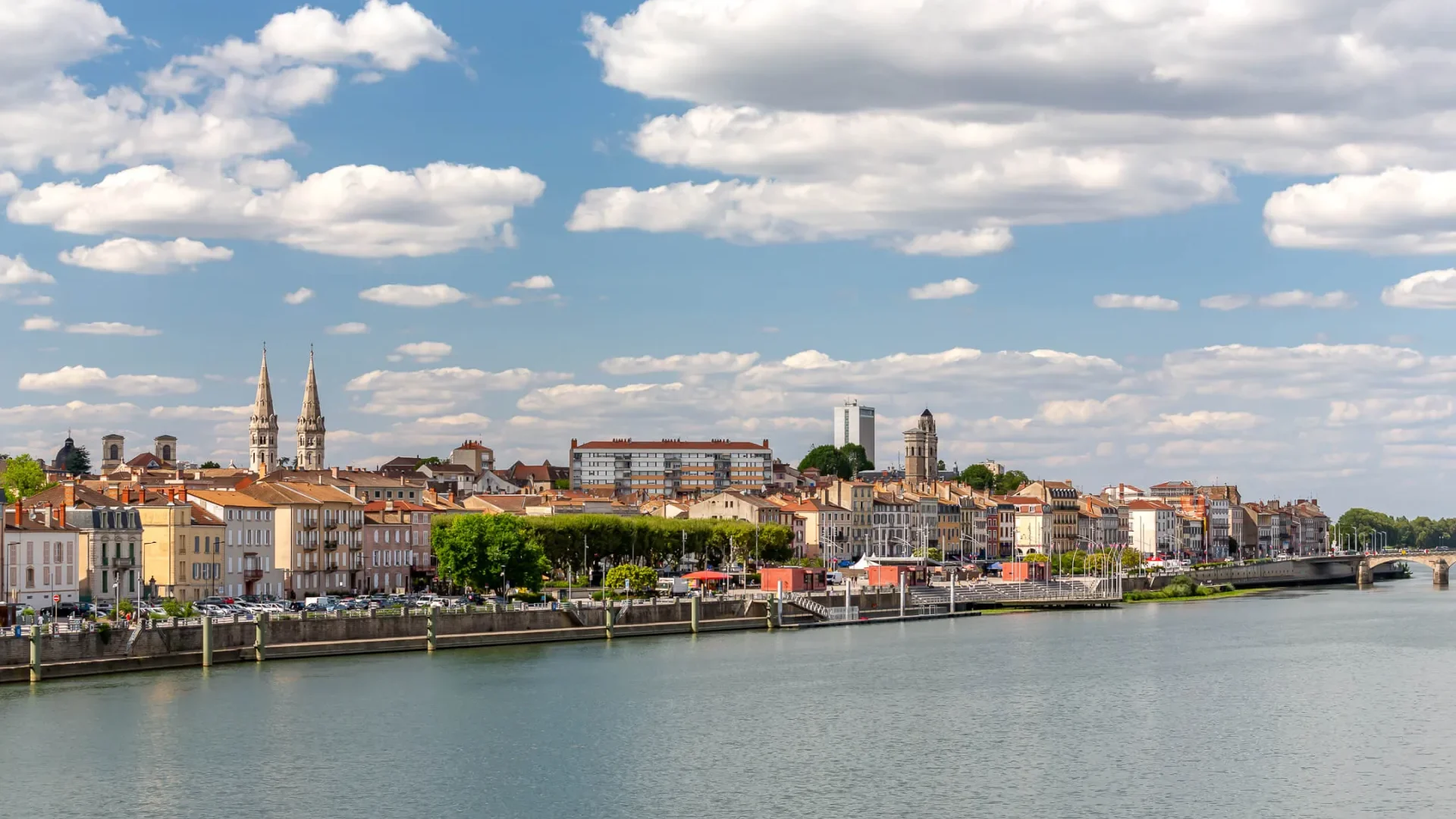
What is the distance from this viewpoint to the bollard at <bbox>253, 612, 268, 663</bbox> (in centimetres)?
7250

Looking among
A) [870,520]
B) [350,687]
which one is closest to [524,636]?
[350,687]

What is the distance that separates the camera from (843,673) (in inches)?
3014

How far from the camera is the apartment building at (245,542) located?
101 metres

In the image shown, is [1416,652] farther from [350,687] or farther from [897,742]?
[350,687]

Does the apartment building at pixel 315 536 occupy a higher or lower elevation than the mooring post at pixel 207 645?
higher

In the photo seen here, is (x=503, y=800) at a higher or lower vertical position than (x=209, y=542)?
lower

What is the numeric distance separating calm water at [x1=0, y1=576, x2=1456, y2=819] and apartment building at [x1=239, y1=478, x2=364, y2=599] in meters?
27.9

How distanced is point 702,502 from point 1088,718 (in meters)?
118

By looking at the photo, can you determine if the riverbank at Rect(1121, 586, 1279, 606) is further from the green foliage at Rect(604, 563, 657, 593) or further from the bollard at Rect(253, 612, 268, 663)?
the bollard at Rect(253, 612, 268, 663)

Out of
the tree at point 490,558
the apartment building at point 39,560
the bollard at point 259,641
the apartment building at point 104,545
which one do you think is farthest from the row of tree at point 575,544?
the bollard at point 259,641

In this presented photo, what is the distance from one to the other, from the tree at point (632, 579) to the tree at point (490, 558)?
5.65 metres

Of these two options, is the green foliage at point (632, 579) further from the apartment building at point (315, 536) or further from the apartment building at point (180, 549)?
the apartment building at point (180, 549)

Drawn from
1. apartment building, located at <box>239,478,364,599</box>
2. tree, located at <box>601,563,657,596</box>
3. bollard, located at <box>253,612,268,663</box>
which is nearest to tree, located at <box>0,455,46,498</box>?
apartment building, located at <box>239,478,364,599</box>

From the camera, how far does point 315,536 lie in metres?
109
